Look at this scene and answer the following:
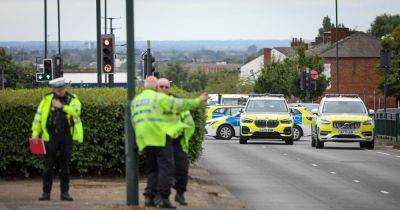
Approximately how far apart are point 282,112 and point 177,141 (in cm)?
2516

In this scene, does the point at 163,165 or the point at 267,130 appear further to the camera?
the point at 267,130

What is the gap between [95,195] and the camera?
15.8 m

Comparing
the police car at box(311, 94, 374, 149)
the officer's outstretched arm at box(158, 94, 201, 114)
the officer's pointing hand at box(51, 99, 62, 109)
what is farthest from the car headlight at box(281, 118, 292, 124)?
the officer's outstretched arm at box(158, 94, 201, 114)

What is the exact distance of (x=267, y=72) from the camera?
99.8 m

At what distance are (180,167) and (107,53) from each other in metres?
19.4

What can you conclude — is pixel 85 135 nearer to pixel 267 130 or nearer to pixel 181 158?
pixel 181 158

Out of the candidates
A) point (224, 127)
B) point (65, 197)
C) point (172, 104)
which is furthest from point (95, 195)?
point (224, 127)

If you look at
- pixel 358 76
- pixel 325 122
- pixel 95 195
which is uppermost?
pixel 95 195

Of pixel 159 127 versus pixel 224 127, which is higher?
pixel 159 127

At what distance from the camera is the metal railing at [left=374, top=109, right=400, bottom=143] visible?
3971 cm

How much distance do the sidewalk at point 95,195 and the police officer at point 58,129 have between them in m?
0.36

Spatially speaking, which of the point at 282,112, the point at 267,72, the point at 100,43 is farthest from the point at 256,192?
the point at 267,72

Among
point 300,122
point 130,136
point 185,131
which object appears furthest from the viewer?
point 300,122

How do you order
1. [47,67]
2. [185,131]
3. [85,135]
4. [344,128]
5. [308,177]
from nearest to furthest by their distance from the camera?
[185,131]
[85,135]
[308,177]
[344,128]
[47,67]
